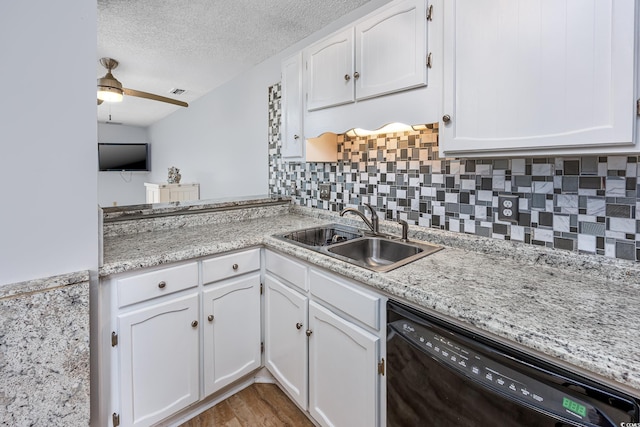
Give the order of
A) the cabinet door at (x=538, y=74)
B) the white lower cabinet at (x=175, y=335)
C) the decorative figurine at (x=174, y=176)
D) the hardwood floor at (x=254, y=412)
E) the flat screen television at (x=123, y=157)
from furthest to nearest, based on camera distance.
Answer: the flat screen television at (x=123, y=157)
the decorative figurine at (x=174, y=176)
the hardwood floor at (x=254, y=412)
the white lower cabinet at (x=175, y=335)
the cabinet door at (x=538, y=74)

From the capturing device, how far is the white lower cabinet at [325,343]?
1.16 meters

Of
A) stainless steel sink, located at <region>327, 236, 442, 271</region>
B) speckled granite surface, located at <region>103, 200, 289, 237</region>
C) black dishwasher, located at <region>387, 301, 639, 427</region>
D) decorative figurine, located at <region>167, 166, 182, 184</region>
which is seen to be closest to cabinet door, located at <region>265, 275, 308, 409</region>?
stainless steel sink, located at <region>327, 236, 442, 271</region>

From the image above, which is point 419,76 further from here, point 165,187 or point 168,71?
point 165,187

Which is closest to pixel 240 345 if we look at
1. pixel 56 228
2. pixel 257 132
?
pixel 56 228

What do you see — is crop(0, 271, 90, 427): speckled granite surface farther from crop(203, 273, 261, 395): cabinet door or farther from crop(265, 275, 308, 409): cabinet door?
crop(265, 275, 308, 409): cabinet door

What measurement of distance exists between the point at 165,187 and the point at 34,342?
363 cm

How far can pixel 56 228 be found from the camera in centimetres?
110

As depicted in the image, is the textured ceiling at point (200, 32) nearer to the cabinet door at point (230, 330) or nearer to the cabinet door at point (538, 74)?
the cabinet door at point (538, 74)

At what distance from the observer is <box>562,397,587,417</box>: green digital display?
0.67 meters

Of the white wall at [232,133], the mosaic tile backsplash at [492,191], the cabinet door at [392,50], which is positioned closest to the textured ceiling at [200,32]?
the white wall at [232,133]

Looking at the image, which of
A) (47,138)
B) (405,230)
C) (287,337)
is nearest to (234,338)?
(287,337)

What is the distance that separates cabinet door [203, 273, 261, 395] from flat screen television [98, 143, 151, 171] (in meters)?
5.92

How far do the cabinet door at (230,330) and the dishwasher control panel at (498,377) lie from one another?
0.94 metres

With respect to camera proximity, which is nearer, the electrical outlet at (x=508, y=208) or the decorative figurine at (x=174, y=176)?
the electrical outlet at (x=508, y=208)
